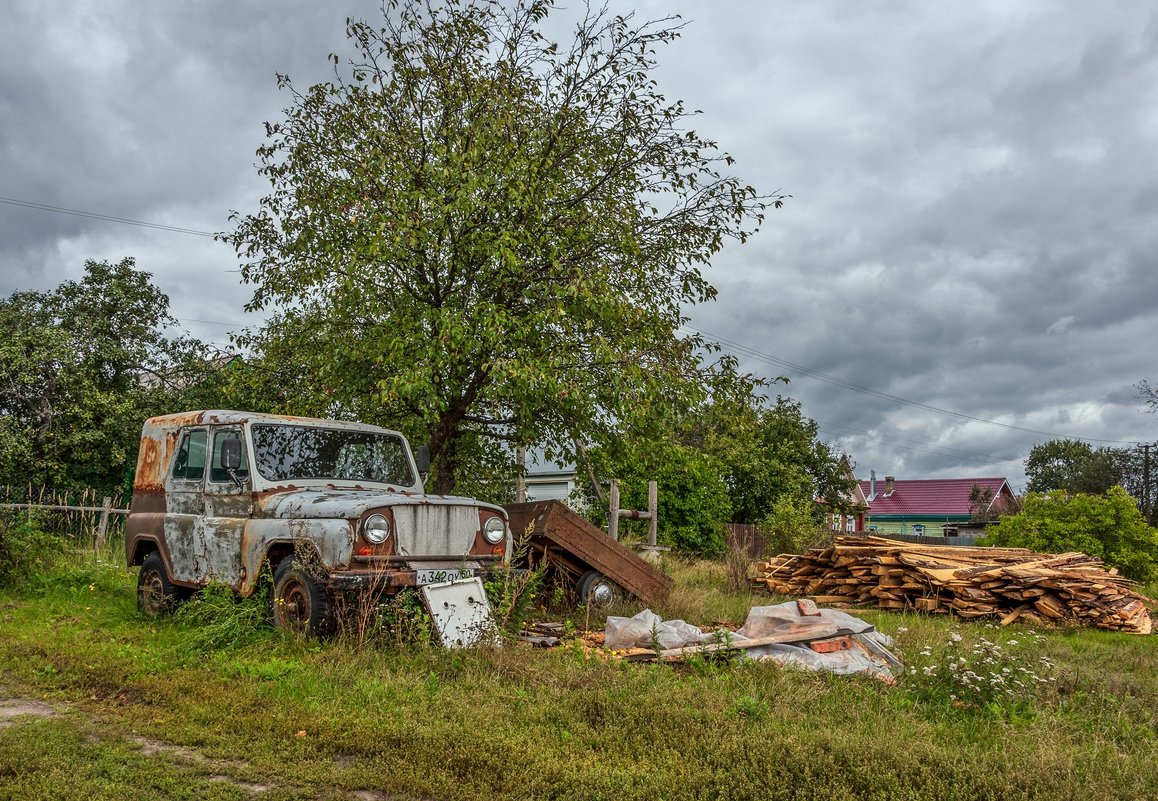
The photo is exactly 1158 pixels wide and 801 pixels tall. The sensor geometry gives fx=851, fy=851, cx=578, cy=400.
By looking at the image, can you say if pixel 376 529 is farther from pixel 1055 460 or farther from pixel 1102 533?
pixel 1055 460

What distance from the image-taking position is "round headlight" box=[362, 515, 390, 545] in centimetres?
718

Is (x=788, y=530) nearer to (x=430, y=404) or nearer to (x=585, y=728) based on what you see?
(x=430, y=404)

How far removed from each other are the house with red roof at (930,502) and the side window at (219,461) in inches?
2233

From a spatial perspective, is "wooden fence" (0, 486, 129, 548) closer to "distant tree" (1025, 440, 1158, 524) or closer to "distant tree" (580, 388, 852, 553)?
"distant tree" (580, 388, 852, 553)

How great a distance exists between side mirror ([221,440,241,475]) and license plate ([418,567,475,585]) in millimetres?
2264

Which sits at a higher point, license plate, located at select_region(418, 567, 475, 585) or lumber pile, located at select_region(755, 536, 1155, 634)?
license plate, located at select_region(418, 567, 475, 585)

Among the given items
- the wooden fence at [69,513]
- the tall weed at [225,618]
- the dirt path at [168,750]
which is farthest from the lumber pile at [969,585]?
the wooden fence at [69,513]

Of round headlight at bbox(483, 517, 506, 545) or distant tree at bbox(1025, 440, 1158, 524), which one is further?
distant tree at bbox(1025, 440, 1158, 524)

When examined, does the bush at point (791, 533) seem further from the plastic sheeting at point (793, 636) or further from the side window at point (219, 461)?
the side window at point (219, 461)

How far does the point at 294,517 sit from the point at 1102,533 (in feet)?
54.8

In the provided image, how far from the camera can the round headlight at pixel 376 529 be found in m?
7.18

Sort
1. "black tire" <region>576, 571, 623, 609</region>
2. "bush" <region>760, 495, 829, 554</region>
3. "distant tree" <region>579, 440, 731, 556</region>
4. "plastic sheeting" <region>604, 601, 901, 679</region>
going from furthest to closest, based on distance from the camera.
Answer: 1. "distant tree" <region>579, 440, 731, 556</region>
2. "bush" <region>760, 495, 829, 554</region>
3. "black tire" <region>576, 571, 623, 609</region>
4. "plastic sheeting" <region>604, 601, 901, 679</region>

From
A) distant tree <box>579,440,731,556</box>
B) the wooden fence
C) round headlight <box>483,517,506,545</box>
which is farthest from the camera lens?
distant tree <box>579,440,731,556</box>

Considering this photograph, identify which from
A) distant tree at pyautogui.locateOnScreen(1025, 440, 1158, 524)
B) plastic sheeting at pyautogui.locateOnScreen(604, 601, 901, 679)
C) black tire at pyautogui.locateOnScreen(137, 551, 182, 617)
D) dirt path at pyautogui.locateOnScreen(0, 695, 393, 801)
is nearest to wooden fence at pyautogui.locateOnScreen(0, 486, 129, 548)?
black tire at pyautogui.locateOnScreen(137, 551, 182, 617)
